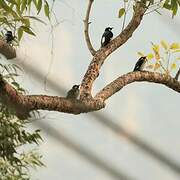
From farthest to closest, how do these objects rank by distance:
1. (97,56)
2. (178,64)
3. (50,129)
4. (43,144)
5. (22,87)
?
(178,64), (43,144), (22,87), (97,56), (50,129)

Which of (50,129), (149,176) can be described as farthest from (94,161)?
(149,176)

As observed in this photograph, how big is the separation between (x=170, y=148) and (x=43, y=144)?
1.37 ft

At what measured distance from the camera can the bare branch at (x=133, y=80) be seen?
4.34 ft

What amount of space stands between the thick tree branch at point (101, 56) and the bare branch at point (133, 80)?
35 mm

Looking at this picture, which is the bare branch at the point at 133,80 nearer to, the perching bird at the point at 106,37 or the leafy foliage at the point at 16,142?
the perching bird at the point at 106,37

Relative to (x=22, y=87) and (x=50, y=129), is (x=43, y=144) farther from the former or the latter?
(x=50, y=129)

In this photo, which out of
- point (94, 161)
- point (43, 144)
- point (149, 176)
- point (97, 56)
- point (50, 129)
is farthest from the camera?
point (43, 144)

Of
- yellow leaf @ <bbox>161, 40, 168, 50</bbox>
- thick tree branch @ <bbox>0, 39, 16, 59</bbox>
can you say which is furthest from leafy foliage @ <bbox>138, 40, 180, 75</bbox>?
thick tree branch @ <bbox>0, 39, 16, 59</bbox>

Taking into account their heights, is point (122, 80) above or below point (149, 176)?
above

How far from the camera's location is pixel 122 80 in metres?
1.40

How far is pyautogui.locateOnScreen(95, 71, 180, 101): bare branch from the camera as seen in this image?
132cm

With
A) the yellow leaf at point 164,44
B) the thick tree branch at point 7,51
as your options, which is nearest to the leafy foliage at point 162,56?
the yellow leaf at point 164,44

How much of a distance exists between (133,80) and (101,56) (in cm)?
11

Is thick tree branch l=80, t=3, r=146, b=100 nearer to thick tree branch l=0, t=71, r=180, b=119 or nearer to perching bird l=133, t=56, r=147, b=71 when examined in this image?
thick tree branch l=0, t=71, r=180, b=119
